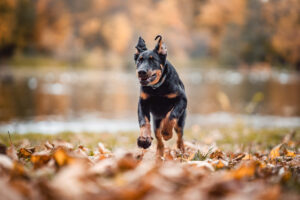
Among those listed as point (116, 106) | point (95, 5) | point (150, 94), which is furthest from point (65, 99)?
point (95, 5)

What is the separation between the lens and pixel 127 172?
92.1 inches

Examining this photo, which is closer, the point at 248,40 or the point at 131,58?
the point at 248,40

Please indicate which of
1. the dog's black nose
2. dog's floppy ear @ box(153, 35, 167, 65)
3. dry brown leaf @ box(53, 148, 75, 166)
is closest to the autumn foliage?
dog's floppy ear @ box(153, 35, 167, 65)

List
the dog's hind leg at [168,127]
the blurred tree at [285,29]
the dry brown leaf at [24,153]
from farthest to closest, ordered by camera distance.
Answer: the blurred tree at [285,29] → the dog's hind leg at [168,127] → the dry brown leaf at [24,153]

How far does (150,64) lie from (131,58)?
204 ft

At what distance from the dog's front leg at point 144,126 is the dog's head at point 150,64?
13.4 inches

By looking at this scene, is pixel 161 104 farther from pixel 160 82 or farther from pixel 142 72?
pixel 142 72

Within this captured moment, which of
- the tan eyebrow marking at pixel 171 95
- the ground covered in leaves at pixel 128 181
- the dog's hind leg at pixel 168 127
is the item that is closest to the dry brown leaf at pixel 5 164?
the ground covered in leaves at pixel 128 181

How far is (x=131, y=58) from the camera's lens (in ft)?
214

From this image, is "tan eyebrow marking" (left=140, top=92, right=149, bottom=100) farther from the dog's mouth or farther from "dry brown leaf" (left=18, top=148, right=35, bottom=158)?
"dry brown leaf" (left=18, top=148, right=35, bottom=158)

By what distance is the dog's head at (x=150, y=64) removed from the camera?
11.4ft

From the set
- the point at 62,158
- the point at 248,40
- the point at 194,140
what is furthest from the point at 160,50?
the point at 248,40

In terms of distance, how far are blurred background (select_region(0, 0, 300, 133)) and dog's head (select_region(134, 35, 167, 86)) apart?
5.41m

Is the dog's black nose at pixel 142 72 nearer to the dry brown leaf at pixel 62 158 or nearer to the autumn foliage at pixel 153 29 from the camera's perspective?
the dry brown leaf at pixel 62 158
